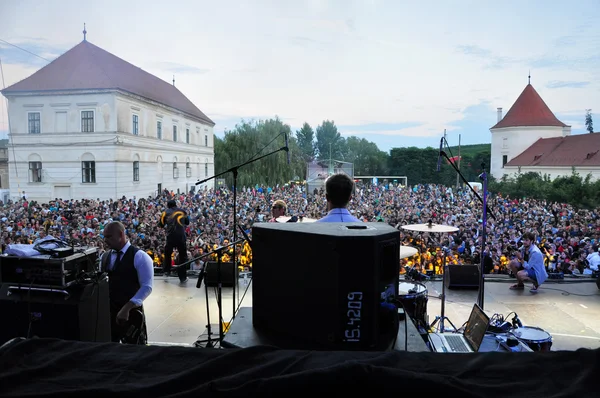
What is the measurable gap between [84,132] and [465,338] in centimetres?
705

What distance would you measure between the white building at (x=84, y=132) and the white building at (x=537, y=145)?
7.46 metres

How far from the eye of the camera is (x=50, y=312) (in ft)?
8.02

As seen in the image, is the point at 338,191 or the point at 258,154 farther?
the point at 258,154

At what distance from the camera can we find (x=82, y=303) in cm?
244

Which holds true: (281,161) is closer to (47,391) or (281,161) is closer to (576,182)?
(576,182)

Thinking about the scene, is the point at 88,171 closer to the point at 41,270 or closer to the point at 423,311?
the point at 41,270

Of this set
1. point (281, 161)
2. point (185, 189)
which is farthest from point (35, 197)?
point (281, 161)

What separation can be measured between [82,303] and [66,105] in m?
5.92

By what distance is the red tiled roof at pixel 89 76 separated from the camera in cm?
737

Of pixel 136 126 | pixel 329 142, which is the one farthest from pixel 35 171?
pixel 329 142

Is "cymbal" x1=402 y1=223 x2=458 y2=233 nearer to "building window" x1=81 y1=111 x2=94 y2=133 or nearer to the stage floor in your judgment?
the stage floor

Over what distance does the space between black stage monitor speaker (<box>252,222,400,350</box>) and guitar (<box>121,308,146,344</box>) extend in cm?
205

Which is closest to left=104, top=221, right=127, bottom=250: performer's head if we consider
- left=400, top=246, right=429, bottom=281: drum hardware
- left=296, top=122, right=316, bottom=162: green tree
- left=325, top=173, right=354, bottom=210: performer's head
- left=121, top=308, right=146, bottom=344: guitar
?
left=121, top=308, right=146, bottom=344: guitar

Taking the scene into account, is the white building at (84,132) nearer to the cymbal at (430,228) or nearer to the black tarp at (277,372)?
the cymbal at (430,228)
